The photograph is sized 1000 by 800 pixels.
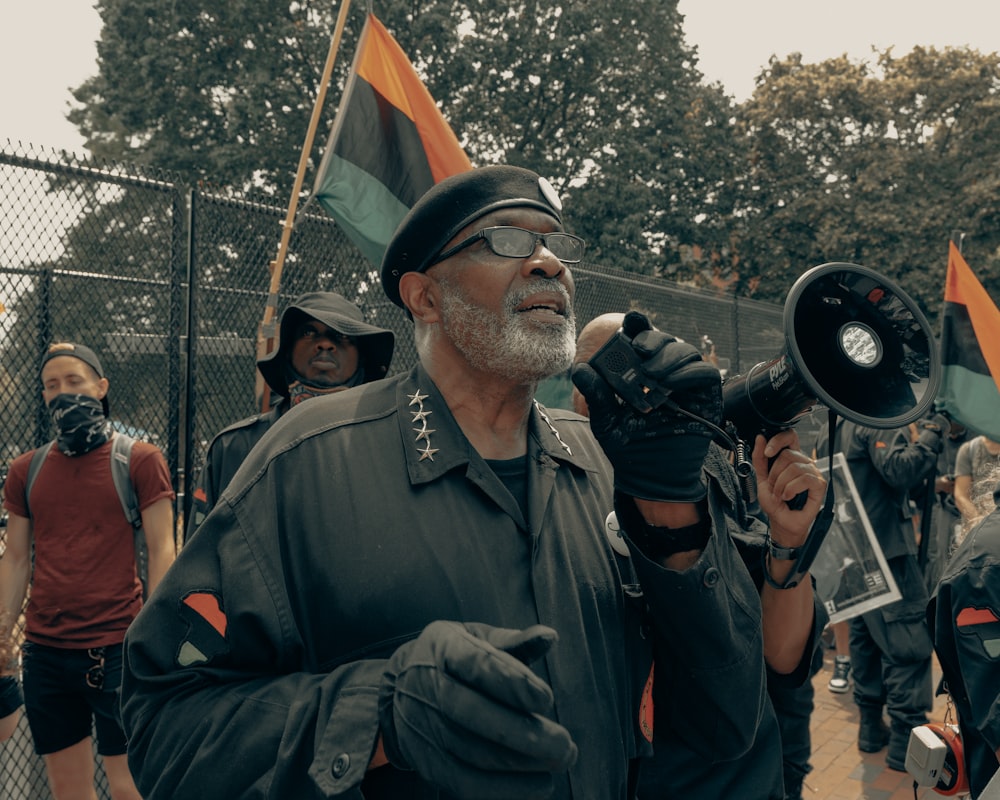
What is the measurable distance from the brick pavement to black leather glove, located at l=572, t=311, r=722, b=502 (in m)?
3.74

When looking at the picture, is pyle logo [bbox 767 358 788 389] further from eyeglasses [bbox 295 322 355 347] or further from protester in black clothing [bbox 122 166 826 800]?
eyeglasses [bbox 295 322 355 347]

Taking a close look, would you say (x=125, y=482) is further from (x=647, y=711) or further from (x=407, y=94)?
(x=647, y=711)

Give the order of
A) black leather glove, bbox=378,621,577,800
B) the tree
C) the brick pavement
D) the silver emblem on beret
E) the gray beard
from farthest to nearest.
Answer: the tree → the brick pavement → the silver emblem on beret → the gray beard → black leather glove, bbox=378,621,577,800

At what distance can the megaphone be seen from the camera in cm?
167

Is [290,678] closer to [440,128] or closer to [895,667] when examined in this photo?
[440,128]

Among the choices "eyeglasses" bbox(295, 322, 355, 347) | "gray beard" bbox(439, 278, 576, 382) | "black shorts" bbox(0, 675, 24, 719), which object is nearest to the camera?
"gray beard" bbox(439, 278, 576, 382)

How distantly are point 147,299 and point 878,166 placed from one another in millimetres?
21205

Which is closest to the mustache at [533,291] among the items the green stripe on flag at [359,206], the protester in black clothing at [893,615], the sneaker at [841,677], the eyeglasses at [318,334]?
the eyeglasses at [318,334]

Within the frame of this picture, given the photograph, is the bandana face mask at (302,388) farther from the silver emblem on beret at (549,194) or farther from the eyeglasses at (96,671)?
the silver emblem on beret at (549,194)

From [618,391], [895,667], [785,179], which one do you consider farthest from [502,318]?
[785,179]

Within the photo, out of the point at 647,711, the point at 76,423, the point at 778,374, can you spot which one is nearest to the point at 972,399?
the point at 778,374

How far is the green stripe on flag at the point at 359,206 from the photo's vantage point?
15.3 feet

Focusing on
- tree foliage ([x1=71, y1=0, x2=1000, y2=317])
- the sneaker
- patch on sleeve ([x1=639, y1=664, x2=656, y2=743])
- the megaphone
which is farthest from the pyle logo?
tree foliage ([x1=71, y1=0, x2=1000, y2=317])

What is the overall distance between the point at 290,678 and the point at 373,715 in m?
0.19
